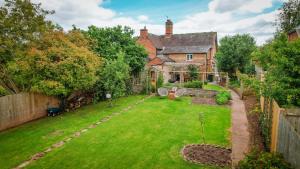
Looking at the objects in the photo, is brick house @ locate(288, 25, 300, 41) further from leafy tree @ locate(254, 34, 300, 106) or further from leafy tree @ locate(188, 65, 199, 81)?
leafy tree @ locate(254, 34, 300, 106)

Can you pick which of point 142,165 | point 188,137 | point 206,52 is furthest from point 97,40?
point 206,52

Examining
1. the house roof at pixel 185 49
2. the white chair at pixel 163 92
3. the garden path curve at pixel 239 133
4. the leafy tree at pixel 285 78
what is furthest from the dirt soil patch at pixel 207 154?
the house roof at pixel 185 49

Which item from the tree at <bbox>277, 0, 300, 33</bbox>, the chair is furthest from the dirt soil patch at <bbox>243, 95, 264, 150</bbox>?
the tree at <bbox>277, 0, 300, 33</bbox>

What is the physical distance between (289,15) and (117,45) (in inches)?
1122

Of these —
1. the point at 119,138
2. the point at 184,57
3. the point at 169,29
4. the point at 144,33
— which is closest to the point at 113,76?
the point at 119,138

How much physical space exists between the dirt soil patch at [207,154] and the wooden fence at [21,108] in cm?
996

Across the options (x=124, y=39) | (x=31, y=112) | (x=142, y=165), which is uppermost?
(x=124, y=39)

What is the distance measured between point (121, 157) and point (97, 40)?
13.9m

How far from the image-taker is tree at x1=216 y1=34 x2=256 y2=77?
92.9 feet

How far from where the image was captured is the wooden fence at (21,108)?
1127cm

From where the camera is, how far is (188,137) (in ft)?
32.6

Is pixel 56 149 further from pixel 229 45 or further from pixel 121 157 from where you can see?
pixel 229 45

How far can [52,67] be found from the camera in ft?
40.3

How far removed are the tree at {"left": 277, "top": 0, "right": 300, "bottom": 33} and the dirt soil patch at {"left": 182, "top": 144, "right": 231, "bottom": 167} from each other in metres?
31.1
